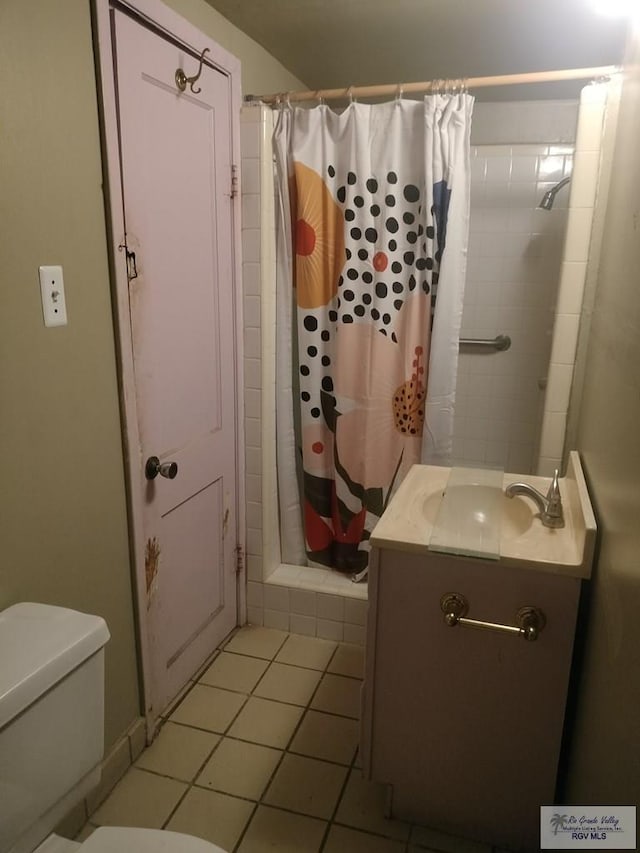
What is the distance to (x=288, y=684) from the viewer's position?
2033 mm

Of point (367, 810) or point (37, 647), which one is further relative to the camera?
point (367, 810)

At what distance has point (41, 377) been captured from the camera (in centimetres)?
126

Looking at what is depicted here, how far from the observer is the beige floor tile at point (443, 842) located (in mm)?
1456

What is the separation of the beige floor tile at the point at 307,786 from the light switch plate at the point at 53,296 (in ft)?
4.44

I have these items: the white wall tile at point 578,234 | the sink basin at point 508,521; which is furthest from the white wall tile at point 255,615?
the white wall tile at point 578,234

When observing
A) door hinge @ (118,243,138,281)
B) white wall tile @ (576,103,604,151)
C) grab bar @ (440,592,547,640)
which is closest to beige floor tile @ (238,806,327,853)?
grab bar @ (440,592,547,640)

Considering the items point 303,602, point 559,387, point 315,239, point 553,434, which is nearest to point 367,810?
point 303,602

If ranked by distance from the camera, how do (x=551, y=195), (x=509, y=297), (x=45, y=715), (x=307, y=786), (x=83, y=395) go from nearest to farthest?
(x=45, y=715), (x=83, y=395), (x=307, y=786), (x=551, y=195), (x=509, y=297)

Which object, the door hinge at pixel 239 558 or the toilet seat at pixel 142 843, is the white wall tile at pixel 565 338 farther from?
the toilet seat at pixel 142 843

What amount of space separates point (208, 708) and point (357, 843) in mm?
646

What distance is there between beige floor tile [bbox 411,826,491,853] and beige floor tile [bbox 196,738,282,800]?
43 cm

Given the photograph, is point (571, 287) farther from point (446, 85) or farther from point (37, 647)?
point (37, 647)

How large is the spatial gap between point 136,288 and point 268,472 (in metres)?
0.94

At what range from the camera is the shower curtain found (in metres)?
1.92
